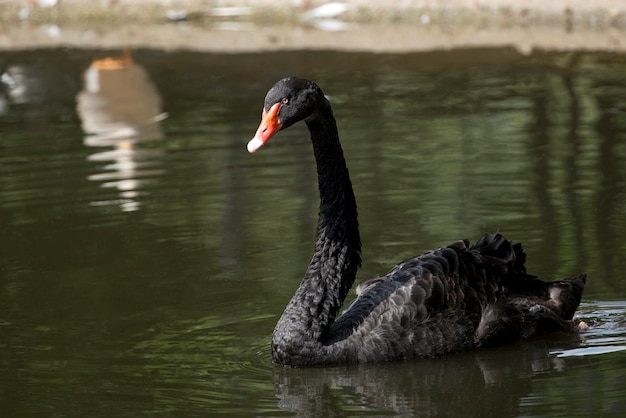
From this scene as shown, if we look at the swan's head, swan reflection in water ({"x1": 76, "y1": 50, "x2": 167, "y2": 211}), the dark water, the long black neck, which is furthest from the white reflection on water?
swan reflection in water ({"x1": 76, "y1": 50, "x2": 167, "y2": 211})

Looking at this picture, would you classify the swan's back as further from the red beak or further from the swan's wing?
the red beak

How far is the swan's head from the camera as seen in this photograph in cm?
589

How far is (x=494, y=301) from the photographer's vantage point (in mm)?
6379

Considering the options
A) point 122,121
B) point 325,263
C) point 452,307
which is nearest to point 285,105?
point 325,263

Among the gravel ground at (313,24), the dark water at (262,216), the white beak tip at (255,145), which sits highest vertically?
the white beak tip at (255,145)

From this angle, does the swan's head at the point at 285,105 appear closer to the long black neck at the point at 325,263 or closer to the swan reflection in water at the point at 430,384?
the long black neck at the point at 325,263

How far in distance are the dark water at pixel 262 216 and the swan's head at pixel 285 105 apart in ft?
3.79

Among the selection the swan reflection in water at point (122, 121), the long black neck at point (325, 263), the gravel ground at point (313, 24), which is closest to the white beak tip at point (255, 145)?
the long black neck at point (325, 263)

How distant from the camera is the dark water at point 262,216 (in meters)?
5.89

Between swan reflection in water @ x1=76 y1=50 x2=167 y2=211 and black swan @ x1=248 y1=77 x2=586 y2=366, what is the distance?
2.98 metres

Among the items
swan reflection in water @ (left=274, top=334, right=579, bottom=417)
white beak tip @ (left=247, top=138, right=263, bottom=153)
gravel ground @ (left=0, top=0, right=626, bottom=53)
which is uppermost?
white beak tip @ (left=247, top=138, right=263, bottom=153)

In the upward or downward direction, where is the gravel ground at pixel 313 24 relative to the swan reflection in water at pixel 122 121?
upward

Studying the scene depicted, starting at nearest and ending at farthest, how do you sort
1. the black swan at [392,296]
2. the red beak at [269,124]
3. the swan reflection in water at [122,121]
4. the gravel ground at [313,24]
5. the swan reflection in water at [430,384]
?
the swan reflection in water at [430,384] < the red beak at [269,124] < the black swan at [392,296] < the swan reflection in water at [122,121] < the gravel ground at [313,24]

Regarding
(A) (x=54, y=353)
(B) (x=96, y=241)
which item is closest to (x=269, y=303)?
(A) (x=54, y=353)
